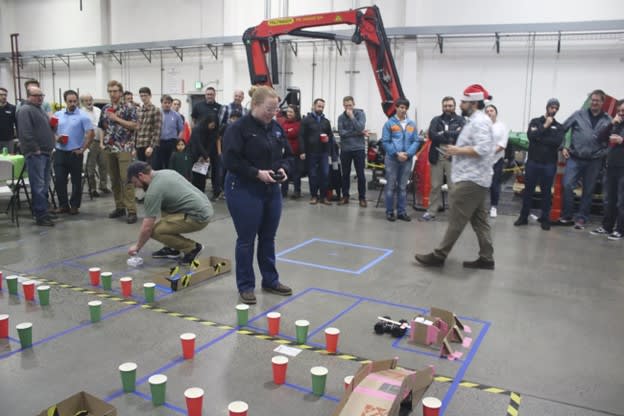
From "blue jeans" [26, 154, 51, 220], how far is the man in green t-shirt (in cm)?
255

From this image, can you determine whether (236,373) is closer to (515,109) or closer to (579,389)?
(579,389)

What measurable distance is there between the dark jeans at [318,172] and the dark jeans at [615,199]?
13.9 ft

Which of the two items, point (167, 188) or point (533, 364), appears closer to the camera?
point (533, 364)

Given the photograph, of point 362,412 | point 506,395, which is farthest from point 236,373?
point 506,395

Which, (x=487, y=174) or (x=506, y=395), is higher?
(x=487, y=174)

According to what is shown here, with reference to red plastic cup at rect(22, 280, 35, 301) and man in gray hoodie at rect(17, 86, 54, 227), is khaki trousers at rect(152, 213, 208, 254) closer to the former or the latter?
red plastic cup at rect(22, 280, 35, 301)

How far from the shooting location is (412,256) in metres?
6.00

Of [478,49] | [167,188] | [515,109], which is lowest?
[167,188]

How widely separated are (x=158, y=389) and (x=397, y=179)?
227 inches

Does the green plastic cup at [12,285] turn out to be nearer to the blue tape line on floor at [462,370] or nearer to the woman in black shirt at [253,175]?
the woman in black shirt at [253,175]

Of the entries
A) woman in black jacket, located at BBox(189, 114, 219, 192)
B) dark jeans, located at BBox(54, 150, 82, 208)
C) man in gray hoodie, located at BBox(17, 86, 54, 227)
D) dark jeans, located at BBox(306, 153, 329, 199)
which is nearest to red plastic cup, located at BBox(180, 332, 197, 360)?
man in gray hoodie, located at BBox(17, 86, 54, 227)

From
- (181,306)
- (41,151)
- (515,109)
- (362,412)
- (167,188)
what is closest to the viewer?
(362,412)

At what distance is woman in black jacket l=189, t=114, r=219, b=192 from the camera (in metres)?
8.48

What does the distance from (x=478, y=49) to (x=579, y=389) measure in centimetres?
950
